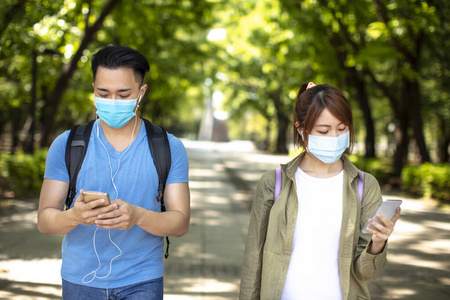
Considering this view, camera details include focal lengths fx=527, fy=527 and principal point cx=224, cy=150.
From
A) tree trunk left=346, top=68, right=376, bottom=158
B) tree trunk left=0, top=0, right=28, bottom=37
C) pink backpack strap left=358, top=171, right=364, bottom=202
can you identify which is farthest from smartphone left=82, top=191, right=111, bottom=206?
tree trunk left=346, top=68, right=376, bottom=158

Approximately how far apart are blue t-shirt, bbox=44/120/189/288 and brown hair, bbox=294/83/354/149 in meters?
0.77

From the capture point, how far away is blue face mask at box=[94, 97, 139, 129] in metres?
2.39

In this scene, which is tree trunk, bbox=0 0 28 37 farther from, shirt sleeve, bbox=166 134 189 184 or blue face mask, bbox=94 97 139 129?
shirt sleeve, bbox=166 134 189 184

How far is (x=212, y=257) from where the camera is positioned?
7.11 metres

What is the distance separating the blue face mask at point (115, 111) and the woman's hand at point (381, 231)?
1.18 meters

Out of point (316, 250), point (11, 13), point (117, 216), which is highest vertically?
point (11, 13)

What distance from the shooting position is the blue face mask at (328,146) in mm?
2484

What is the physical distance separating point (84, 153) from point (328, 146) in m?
1.13

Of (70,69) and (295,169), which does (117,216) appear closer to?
(295,169)

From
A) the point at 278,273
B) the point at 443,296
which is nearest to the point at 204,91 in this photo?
Answer: the point at 443,296

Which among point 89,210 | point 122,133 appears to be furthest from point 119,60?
point 89,210

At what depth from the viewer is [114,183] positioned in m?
2.36

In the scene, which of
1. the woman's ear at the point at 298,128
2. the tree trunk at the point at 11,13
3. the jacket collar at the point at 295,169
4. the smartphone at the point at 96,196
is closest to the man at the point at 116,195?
the smartphone at the point at 96,196

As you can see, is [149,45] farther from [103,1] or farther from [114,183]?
[114,183]
